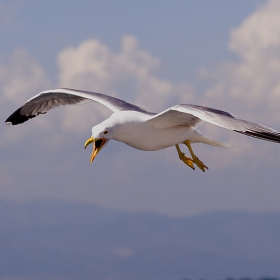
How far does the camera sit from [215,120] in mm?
9125

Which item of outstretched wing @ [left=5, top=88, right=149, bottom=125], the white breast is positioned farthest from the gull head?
outstretched wing @ [left=5, top=88, right=149, bottom=125]

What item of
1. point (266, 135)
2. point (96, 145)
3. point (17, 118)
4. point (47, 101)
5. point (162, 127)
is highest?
point (47, 101)

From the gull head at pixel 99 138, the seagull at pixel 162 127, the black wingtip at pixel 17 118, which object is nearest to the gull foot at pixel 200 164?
the seagull at pixel 162 127

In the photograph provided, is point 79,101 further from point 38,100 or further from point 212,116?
point 212,116

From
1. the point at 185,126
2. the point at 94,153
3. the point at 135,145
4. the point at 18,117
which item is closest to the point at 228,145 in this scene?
the point at 185,126

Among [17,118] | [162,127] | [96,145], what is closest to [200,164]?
[162,127]

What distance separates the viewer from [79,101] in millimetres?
14516

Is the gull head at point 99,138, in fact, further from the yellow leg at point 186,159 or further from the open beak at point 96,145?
the yellow leg at point 186,159

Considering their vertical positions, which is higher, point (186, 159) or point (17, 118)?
point (17, 118)

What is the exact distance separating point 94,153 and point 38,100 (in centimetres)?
475

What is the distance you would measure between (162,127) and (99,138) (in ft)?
4.17

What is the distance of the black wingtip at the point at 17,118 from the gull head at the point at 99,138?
198 inches

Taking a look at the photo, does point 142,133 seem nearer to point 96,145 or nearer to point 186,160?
point 96,145

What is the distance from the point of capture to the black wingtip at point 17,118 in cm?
1520
